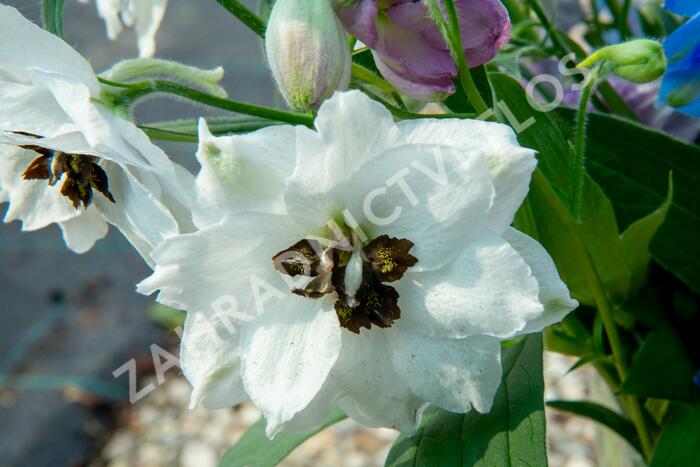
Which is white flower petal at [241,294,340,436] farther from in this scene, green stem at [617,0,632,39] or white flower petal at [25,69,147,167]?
green stem at [617,0,632,39]

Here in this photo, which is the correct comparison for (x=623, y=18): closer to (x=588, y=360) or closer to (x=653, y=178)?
(x=653, y=178)

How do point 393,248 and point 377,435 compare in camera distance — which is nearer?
point 393,248

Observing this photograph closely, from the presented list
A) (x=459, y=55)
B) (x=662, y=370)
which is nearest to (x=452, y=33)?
(x=459, y=55)

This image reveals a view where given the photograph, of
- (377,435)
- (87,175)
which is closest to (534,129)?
(87,175)

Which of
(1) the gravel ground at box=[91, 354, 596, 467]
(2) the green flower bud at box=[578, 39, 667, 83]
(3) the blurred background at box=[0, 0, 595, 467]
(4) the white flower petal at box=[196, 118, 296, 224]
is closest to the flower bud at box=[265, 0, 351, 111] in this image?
(4) the white flower petal at box=[196, 118, 296, 224]

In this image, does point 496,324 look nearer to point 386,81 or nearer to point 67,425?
point 386,81
